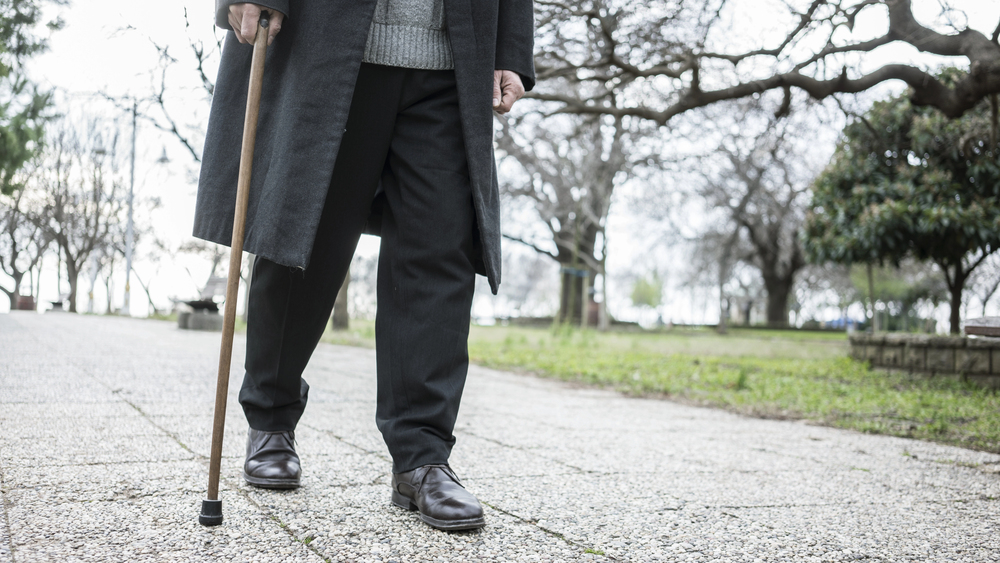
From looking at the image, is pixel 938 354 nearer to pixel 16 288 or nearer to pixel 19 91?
pixel 19 91

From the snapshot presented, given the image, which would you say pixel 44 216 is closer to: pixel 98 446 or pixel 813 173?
pixel 813 173

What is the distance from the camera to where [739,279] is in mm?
45719

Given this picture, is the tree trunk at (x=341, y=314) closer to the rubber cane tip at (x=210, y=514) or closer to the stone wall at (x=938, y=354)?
the stone wall at (x=938, y=354)

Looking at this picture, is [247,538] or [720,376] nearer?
[247,538]

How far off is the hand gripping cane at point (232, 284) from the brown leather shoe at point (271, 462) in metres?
0.28

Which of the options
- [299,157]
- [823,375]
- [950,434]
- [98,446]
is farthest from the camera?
[823,375]

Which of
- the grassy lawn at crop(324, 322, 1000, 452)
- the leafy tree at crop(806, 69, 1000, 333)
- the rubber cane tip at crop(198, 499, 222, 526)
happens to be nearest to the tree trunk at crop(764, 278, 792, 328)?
the leafy tree at crop(806, 69, 1000, 333)

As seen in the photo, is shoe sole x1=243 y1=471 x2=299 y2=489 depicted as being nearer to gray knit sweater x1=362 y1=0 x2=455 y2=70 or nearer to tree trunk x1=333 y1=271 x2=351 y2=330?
gray knit sweater x1=362 y1=0 x2=455 y2=70

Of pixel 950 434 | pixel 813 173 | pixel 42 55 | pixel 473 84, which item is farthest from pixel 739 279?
pixel 473 84

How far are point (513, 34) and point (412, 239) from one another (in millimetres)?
629

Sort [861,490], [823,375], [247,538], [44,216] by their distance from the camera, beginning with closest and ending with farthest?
[247,538] → [861,490] → [823,375] → [44,216]

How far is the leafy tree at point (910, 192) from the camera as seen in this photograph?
8.19 m

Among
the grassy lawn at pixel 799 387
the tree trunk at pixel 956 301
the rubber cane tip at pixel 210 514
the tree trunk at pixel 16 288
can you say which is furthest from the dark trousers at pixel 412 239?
the tree trunk at pixel 16 288

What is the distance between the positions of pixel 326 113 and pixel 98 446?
1.31 meters
